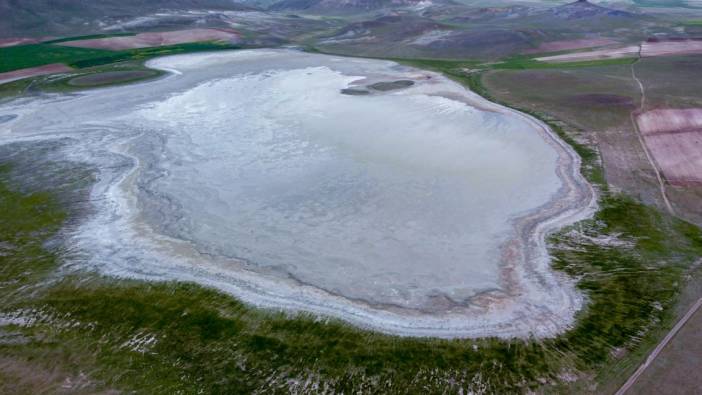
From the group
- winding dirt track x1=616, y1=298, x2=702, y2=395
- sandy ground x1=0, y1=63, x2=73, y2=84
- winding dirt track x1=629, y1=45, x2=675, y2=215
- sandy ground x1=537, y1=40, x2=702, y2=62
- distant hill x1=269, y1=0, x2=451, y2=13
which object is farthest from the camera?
distant hill x1=269, y1=0, x2=451, y2=13

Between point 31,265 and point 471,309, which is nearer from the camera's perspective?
point 471,309

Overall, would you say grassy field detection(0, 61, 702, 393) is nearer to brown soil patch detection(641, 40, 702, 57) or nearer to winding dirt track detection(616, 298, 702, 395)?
winding dirt track detection(616, 298, 702, 395)

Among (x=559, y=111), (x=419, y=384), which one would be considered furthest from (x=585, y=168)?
(x=419, y=384)

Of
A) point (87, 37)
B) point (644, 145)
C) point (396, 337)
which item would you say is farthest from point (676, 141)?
point (87, 37)

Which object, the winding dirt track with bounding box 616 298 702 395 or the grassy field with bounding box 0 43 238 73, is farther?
the grassy field with bounding box 0 43 238 73

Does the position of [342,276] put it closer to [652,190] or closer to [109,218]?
[109,218]

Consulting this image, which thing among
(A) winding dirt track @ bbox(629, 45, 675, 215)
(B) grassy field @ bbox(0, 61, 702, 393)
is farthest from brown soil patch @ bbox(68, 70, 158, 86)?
(A) winding dirt track @ bbox(629, 45, 675, 215)

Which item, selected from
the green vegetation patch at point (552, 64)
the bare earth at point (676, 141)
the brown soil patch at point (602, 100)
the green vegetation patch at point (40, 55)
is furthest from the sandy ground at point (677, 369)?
the green vegetation patch at point (40, 55)
